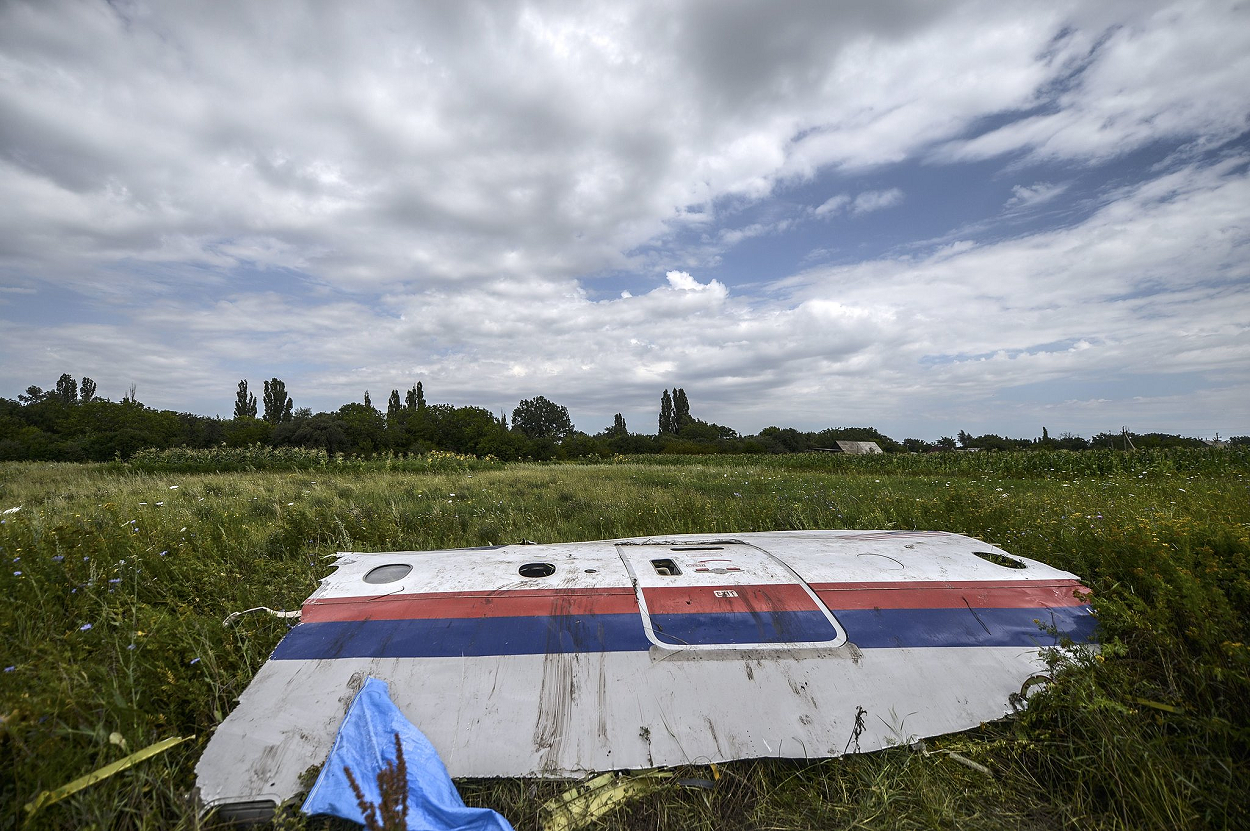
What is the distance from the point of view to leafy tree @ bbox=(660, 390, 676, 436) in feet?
265

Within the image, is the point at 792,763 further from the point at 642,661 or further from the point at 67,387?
the point at 67,387

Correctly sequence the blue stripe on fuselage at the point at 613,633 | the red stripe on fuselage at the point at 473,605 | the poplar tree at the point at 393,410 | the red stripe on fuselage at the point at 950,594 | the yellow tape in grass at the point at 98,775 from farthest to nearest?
the poplar tree at the point at 393,410 < the red stripe on fuselage at the point at 950,594 < the red stripe on fuselage at the point at 473,605 < the blue stripe on fuselage at the point at 613,633 < the yellow tape in grass at the point at 98,775

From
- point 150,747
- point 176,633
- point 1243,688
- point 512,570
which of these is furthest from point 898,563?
point 176,633

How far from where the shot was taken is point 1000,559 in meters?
3.79

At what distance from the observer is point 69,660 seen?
A: 270cm

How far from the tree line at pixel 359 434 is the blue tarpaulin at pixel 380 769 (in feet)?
109

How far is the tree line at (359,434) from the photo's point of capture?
1484 inches

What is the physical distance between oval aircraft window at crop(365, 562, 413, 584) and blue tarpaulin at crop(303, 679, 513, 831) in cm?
93

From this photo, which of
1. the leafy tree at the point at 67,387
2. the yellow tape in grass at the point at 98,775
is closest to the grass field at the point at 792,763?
the yellow tape in grass at the point at 98,775

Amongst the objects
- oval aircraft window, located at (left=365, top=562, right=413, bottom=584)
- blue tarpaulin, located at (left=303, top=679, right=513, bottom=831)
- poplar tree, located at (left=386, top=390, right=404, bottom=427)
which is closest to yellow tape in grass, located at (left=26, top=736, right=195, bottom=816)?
blue tarpaulin, located at (left=303, top=679, right=513, bottom=831)

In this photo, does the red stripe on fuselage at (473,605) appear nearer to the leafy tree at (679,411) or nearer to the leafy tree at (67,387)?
the leafy tree at (679,411)

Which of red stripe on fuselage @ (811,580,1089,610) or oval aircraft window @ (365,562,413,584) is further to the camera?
oval aircraft window @ (365,562,413,584)

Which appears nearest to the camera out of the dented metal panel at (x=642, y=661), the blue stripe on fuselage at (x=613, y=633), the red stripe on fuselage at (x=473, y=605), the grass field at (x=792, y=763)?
the grass field at (x=792, y=763)

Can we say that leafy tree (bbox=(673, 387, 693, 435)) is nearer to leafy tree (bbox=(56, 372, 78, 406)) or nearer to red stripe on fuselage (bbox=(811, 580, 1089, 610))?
red stripe on fuselage (bbox=(811, 580, 1089, 610))
